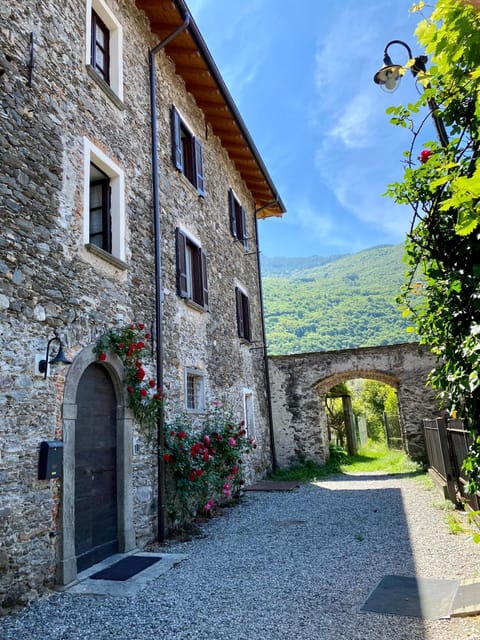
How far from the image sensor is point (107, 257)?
542 centimetres

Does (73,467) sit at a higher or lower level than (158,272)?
lower

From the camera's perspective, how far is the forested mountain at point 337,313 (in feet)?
156

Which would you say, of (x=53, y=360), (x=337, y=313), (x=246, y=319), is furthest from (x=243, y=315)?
(x=337, y=313)

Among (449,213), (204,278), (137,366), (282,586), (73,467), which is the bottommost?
(282,586)

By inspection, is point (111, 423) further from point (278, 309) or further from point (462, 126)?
point (278, 309)

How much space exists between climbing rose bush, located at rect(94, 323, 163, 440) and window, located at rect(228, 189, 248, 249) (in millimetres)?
5711

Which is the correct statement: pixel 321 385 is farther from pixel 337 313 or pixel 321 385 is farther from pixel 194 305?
pixel 337 313

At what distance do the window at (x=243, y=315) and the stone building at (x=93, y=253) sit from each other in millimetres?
1329

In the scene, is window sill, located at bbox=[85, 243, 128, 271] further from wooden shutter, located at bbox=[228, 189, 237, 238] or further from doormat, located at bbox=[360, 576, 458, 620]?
wooden shutter, located at bbox=[228, 189, 237, 238]

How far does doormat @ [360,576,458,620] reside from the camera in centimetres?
325

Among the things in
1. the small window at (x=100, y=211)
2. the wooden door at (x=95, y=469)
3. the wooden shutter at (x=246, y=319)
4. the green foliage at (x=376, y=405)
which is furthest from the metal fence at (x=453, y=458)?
the green foliage at (x=376, y=405)

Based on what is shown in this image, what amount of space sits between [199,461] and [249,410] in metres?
4.60

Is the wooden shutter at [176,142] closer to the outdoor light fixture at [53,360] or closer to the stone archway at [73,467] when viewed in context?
the stone archway at [73,467]

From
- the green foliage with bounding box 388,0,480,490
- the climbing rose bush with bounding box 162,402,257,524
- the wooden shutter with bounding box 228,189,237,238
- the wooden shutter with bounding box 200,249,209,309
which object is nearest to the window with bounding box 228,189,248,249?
the wooden shutter with bounding box 228,189,237,238
